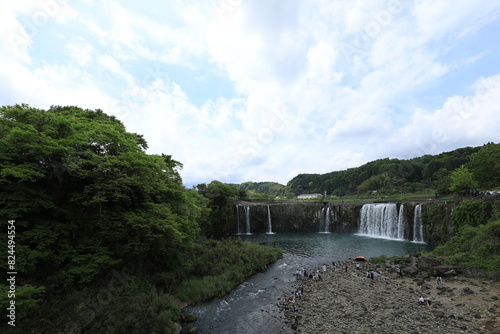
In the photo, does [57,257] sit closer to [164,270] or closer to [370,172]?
[164,270]

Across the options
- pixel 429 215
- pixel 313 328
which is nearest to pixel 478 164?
pixel 429 215

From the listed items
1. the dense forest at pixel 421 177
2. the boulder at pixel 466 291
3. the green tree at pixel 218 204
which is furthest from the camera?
the green tree at pixel 218 204

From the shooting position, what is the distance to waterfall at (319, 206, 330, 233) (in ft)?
183

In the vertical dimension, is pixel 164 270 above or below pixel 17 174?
below

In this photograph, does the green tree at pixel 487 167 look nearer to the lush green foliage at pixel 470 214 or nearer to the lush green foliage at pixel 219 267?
the lush green foliage at pixel 470 214

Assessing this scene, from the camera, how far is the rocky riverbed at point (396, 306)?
1344 cm

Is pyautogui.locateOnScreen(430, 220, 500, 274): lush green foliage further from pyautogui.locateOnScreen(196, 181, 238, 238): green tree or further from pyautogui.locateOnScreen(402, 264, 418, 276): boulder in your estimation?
pyautogui.locateOnScreen(196, 181, 238, 238): green tree

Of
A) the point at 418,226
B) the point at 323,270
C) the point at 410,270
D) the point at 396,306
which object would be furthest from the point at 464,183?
the point at 396,306

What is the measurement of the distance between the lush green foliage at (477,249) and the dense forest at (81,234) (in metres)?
23.7

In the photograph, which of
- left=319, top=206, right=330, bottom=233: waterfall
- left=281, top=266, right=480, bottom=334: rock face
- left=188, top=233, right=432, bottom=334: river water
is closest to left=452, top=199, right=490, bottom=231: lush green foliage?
left=188, top=233, right=432, bottom=334: river water

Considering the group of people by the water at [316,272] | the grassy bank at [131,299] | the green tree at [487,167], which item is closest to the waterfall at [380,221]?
the green tree at [487,167]

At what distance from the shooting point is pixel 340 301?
17547 millimetres

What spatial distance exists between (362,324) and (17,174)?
21.6 metres

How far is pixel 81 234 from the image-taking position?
588 inches
